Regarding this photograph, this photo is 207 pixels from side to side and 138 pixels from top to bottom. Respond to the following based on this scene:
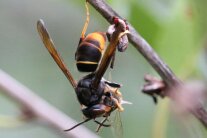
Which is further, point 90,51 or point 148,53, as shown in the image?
point 90,51

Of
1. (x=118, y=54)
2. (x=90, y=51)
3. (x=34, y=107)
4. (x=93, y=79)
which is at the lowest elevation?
(x=118, y=54)

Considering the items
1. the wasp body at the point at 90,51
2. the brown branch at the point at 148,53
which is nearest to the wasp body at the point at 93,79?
the wasp body at the point at 90,51

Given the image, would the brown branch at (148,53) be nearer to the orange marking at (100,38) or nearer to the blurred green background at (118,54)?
the blurred green background at (118,54)

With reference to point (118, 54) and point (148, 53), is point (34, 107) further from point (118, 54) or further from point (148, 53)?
point (118, 54)

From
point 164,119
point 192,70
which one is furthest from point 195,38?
point 164,119

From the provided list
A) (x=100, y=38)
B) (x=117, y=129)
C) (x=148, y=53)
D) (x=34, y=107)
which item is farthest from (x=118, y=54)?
(x=148, y=53)

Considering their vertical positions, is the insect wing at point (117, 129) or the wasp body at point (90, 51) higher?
the wasp body at point (90, 51)
